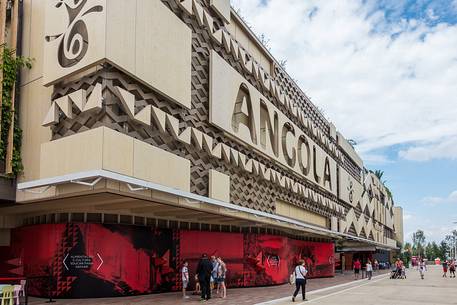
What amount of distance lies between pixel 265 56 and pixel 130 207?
1451 cm

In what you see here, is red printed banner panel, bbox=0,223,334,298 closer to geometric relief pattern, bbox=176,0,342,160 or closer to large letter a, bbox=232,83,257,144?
large letter a, bbox=232,83,257,144

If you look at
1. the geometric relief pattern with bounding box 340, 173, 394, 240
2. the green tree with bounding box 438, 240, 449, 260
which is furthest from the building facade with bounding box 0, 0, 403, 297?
the green tree with bounding box 438, 240, 449, 260

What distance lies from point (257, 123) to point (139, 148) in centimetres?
1139

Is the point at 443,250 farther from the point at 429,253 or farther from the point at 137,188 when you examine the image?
the point at 137,188

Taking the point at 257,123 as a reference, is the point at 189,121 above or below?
below

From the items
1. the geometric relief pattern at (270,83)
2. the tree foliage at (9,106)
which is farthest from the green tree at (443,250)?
the tree foliage at (9,106)

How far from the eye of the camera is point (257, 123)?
26.0m

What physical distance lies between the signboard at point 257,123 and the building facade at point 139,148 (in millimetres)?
104

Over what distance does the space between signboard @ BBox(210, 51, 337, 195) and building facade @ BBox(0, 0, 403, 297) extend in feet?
0.34

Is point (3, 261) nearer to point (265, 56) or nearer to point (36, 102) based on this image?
point (36, 102)

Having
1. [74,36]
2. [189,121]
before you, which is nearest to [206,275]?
[189,121]

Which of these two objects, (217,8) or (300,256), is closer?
(217,8)

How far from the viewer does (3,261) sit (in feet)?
64.8

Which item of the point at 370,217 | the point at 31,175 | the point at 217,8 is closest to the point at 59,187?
the point at 31,175
